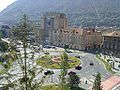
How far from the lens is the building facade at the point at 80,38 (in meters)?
70.9

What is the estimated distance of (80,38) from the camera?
7094 centimetres

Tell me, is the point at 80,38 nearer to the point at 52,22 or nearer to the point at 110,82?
the point at 52,22

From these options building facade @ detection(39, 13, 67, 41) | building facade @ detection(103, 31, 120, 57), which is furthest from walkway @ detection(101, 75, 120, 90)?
building facade @ detection(39, 13, 67, 41)

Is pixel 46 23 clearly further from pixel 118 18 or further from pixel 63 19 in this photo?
pixel 118 18

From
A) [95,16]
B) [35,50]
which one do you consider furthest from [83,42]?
[95,16]

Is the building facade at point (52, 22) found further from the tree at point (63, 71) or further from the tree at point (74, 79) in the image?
the tree at point (63, 71)

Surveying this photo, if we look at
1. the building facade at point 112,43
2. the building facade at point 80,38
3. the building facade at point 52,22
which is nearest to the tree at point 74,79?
the building facade at point 112,43

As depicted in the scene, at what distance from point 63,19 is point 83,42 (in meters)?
37.7

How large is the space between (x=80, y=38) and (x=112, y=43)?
690 inches

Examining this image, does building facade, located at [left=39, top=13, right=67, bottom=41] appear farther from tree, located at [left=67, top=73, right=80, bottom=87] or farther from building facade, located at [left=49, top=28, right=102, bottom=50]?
tree, located at [left=67, top=73, right=80, bottom=87]

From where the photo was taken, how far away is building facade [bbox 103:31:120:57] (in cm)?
5731

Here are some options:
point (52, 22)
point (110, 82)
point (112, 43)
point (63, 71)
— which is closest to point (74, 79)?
point (63, 71)

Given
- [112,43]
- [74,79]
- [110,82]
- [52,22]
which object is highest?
[52,22]

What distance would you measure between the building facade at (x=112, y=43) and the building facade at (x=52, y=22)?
→ 155 feet
